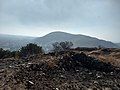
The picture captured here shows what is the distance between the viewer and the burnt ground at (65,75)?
15.8 meters

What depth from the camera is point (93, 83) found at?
57.0 feet

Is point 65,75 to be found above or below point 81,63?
below

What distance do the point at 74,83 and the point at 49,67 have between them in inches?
134

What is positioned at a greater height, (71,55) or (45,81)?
(71,55)

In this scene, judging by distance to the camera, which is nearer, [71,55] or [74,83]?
[74,83]

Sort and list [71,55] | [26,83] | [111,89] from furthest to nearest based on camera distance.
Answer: [71,55] → [111,89] → [26,83]

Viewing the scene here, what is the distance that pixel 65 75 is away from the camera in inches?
730

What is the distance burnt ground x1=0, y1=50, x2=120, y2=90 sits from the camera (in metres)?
15.8

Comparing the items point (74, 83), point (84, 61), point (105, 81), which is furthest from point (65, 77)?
point (84, 61)

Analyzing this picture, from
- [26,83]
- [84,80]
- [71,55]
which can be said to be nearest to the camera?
[26,83]

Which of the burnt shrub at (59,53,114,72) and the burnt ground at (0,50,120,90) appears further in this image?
the burnt shrub at (59,53,114,72)

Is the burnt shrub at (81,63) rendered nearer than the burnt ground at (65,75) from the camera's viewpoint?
No

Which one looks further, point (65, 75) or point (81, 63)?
point (81, 63)

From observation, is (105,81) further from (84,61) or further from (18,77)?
(18,77)
